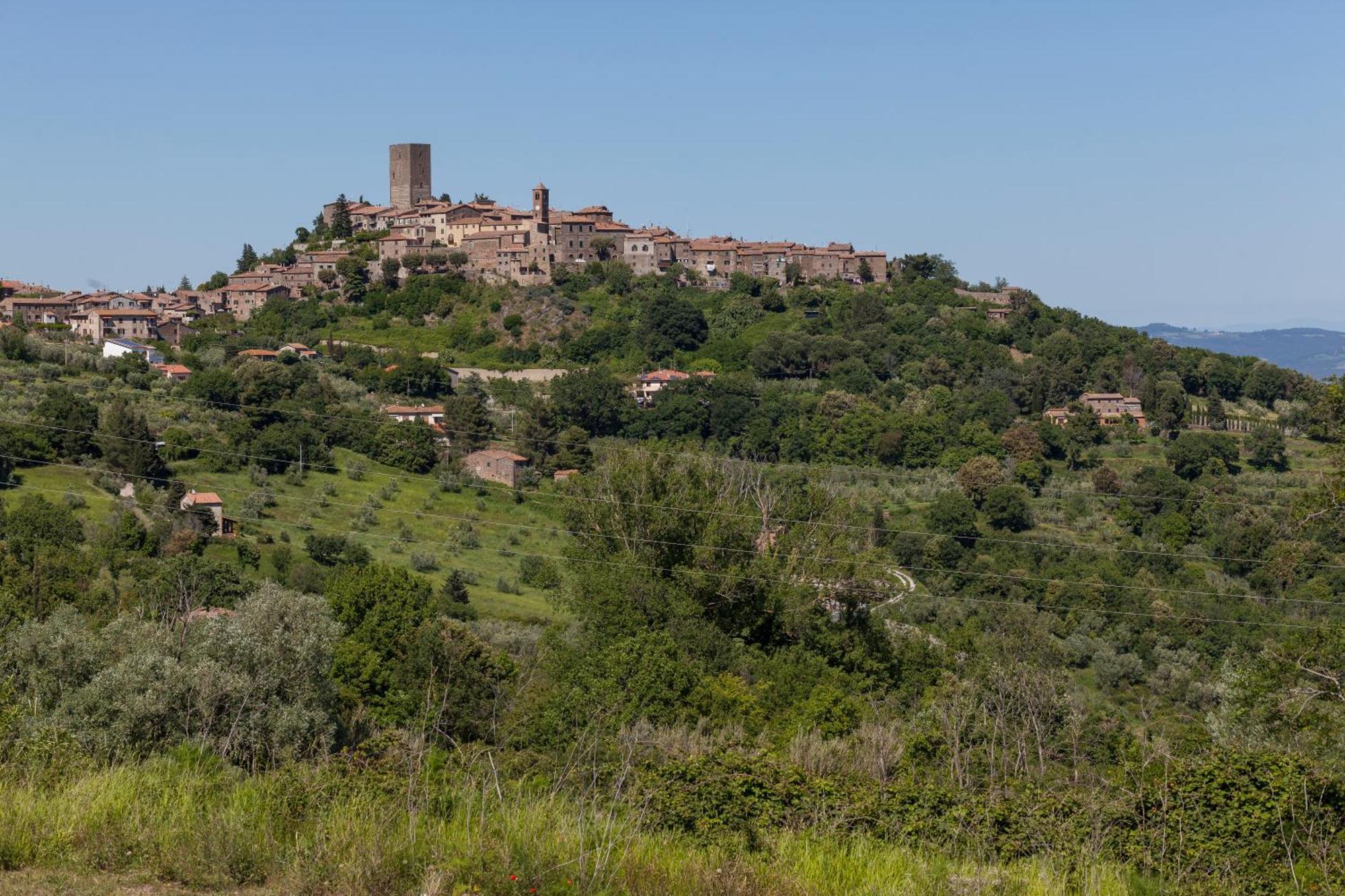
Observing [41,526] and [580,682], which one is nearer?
[580,682]

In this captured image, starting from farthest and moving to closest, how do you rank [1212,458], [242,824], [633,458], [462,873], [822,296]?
[822,296] < [1212,458] < [633,458] < [242,824] < [462,873]

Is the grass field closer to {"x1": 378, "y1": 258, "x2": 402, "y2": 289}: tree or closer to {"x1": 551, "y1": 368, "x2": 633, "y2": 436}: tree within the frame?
{"x1": 551, "y1": 368, "x2": 633, "y2": 436}: tree

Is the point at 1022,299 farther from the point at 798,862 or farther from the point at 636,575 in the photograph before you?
the point at 798,862

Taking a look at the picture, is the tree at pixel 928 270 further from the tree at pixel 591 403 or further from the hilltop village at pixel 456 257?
the tree at pixel 591 403

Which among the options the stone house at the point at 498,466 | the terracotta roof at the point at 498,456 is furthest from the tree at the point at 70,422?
the terracotta roof at the point at 498,456

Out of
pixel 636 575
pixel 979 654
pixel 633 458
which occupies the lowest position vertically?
pixel 979 654

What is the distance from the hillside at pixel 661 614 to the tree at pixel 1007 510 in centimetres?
21

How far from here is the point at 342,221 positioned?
78.4 metres

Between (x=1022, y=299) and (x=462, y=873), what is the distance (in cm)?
7420

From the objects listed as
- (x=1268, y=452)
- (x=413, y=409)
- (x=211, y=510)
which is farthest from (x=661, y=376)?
(x=211, y=510)

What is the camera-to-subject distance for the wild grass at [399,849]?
6.12m

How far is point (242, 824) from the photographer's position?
21.8ft

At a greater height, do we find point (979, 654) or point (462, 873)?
point (462, 873)

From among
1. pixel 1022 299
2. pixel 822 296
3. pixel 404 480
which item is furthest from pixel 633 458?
pixel 1022 299
